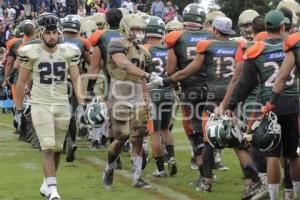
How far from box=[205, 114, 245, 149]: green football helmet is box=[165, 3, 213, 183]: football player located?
136 centimetres

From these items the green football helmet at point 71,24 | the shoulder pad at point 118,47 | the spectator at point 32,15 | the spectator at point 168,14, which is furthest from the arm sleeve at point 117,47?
the spectator at point 32,15

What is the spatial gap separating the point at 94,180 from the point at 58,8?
67.9ft

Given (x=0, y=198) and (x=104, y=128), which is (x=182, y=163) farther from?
(x=0, y=198)

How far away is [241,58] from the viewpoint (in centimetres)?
→ 726

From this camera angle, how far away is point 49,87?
7.33 metres

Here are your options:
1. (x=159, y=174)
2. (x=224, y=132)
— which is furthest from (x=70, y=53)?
(x=159, y=174)

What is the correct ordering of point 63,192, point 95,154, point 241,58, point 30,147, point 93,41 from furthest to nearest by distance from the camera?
point 30,147
point 95,154
point 93,41
point 63,192
point 241,58

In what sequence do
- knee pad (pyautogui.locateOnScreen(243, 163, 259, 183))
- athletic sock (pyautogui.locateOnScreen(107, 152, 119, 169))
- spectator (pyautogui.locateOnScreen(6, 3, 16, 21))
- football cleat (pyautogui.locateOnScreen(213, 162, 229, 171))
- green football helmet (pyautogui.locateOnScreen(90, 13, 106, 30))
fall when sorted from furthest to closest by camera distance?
spectator (pyautogui.locateOnScreen(6, 3, 16, 21)) → green football helmet (pyautogui.locateOnScreen(90, 13, 106, 30)) → football cleat (pyautogui.locateOnScreen(213, 162, 229, 171)) → athletic sock (pyautogui.locateOnScreen(107, 152, 119, 169)) → knee pad (pyautogui.locateOnScreen(243, 163, 259, 183))

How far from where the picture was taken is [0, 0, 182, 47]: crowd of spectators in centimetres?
2697

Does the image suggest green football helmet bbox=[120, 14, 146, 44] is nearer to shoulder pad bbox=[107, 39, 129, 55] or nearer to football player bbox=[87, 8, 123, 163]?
shoulder pad bbox=[107, 39, 129, 55]

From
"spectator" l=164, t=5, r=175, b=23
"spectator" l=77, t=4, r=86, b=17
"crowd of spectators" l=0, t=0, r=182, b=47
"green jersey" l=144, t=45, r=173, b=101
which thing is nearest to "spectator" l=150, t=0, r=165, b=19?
"crowd of spectators" l=0, t=0, r=182, b=47

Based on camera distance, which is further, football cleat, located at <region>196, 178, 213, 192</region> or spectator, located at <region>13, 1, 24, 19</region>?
spectator, located at <region>13, 1, 24, 19</region>

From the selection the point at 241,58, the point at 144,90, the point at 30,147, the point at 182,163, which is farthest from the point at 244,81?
the point at 30,147

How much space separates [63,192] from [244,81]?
7.99ft
